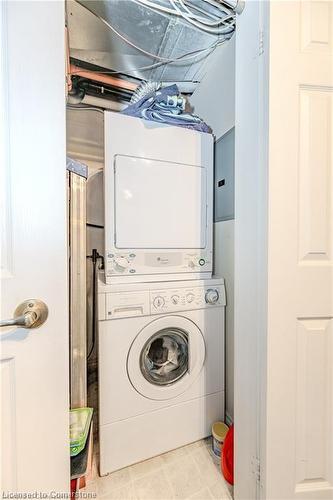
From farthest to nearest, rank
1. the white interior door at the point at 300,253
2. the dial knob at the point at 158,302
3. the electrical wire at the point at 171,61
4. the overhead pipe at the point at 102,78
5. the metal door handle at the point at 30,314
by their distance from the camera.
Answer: the overhead pipe at the point at 102,78 → the electrical wire at the point at 171,61 → the dial knob at the point at 158,302 → the white interior door at the point at 300,253 → the metal door handle at the point at 30,314

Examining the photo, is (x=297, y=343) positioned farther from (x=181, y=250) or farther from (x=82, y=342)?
(x=82, y=342)

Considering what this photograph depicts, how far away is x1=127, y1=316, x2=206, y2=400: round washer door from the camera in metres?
1.22

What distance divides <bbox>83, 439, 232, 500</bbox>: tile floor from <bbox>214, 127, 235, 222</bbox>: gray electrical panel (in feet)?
4.65

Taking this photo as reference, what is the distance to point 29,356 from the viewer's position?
595mm

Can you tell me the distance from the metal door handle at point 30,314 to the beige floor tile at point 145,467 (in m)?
1.14

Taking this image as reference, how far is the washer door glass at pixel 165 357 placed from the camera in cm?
128

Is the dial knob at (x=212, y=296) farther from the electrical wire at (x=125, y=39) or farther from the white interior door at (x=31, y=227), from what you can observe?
the electrical wire at (x=125, y=39)

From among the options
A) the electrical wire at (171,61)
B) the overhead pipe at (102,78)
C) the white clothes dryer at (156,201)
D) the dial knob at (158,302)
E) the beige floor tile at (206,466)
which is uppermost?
the electrical wire at (171,61)

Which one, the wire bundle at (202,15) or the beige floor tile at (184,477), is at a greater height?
the wire bundle at (202,15)

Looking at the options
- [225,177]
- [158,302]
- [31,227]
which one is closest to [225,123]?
[225,177]

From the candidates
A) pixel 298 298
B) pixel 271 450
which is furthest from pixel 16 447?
pixel 298 298

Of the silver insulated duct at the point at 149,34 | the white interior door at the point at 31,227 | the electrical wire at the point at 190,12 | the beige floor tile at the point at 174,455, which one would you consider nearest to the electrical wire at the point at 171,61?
the silver insulated duct at the point at 149,34

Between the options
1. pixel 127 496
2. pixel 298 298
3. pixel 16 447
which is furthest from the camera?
pixel 127 496

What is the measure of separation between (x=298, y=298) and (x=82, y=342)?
3.44 ft
